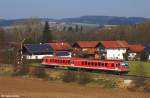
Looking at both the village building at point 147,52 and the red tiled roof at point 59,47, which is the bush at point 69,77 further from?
the village building at point 147,52

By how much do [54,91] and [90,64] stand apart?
59.9 ft

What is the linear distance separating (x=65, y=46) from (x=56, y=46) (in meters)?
3.50

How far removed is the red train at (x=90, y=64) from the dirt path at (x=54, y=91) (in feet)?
27.3

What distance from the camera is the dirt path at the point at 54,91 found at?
3817cm

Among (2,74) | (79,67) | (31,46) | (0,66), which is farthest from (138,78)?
(31,46)

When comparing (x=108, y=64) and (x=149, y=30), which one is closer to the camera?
(x=108, y=64)

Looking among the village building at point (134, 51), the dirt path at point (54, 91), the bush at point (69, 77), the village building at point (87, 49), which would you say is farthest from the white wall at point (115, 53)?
the bush at point (69, 77)

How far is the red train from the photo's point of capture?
180ft

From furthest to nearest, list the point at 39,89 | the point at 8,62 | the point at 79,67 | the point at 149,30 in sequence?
the point at 149,30, the point at 8,62, the point at 79,67, the point at 39,89

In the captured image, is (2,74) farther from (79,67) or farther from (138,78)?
(138,78)

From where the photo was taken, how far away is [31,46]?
278 feet

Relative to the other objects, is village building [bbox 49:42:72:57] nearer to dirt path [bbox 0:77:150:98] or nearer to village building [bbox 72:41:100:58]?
village building [bbox 72:41:100:58]

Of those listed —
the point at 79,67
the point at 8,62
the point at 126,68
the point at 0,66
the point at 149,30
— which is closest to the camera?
the point at 126,68

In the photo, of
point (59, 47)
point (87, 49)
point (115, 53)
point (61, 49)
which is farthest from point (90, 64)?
point (87, 49)
